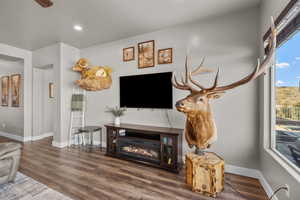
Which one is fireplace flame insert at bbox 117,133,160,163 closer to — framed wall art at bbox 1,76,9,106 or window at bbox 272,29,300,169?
window at bbox 272,29,300,169

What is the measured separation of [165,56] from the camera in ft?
9.35

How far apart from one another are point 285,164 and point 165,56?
2416mm

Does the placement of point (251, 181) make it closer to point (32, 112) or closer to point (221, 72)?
point (221, 72)

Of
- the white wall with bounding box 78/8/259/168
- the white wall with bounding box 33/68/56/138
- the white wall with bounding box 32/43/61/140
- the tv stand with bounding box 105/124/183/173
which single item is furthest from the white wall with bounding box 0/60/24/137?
the white wall with bounding box 78/8/259/168

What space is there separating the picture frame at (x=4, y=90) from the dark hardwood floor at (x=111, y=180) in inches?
124

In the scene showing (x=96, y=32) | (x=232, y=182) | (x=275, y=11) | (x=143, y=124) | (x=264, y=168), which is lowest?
(x=232, y=182)

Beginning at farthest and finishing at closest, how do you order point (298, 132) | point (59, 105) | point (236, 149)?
1. point (59, 105)
2. point (236, 149)
3. point (298, 132)

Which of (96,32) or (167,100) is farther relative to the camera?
(96,32)

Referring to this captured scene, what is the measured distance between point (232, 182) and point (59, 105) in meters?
4.12

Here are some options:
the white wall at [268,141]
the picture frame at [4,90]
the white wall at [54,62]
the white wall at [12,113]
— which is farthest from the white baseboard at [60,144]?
the white wall at [268,141]

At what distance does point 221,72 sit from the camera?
2.40 meters

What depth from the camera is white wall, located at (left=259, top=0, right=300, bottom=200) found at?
130 cm

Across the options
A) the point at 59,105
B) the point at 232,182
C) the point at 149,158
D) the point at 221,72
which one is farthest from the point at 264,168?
the point at 59,105

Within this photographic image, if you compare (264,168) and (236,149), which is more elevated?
(236,149)
